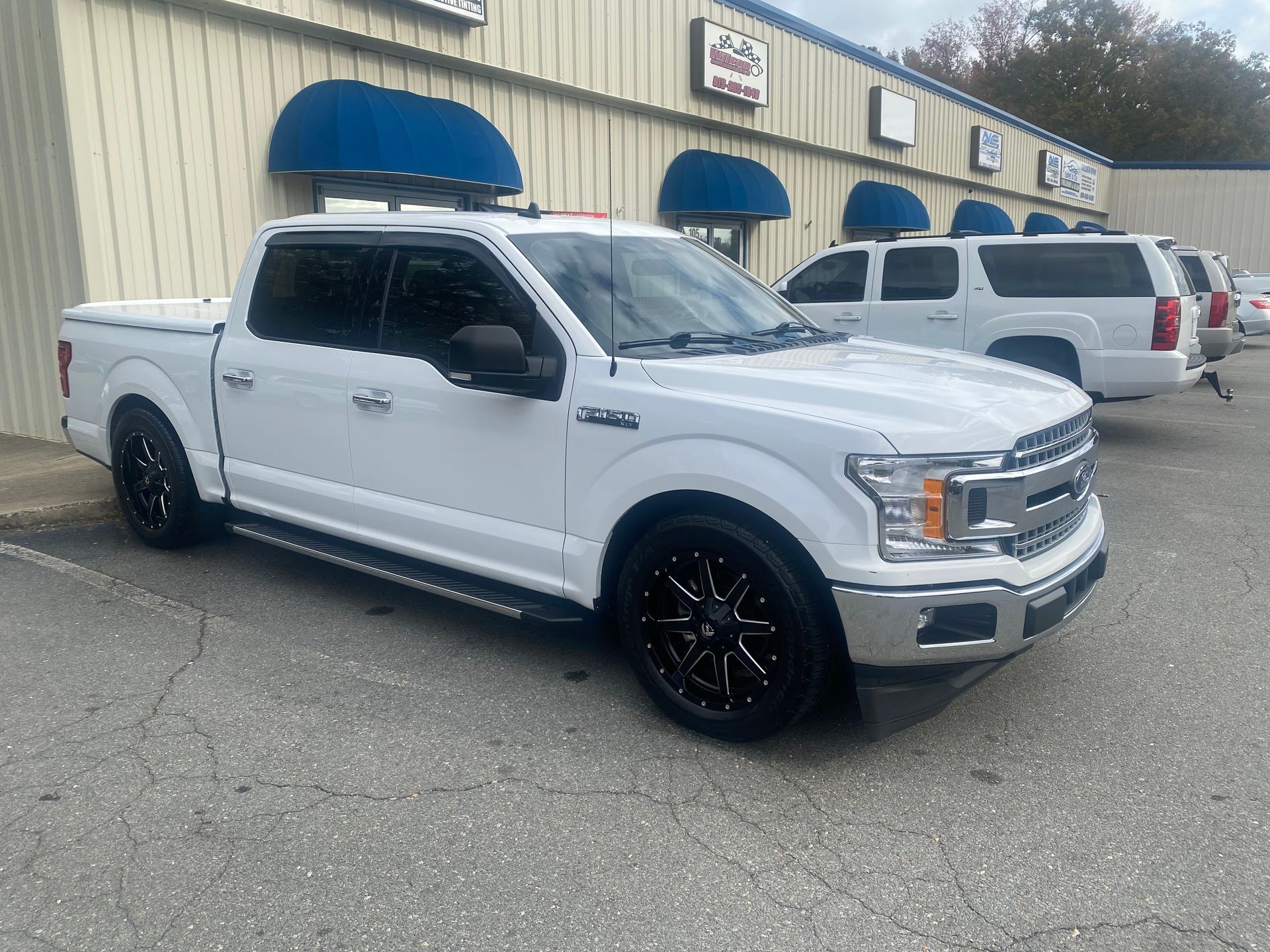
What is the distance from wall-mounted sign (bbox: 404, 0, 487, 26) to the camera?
11008 millimetres

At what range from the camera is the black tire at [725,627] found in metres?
3.50

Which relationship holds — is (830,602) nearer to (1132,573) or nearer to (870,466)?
(870,466)

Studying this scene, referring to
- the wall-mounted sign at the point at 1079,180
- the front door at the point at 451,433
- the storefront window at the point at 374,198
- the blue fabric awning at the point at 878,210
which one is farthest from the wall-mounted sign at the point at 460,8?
the wall-mounted sign at the point at 1079,180

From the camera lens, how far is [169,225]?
9414 mm

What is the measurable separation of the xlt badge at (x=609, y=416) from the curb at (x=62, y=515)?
4.47m

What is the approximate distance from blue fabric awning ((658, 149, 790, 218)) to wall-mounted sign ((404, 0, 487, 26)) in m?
4.56

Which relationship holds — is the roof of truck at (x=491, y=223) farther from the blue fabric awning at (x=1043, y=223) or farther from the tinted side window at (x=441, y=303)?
the blue fabric awning at (x=1043, y=223)

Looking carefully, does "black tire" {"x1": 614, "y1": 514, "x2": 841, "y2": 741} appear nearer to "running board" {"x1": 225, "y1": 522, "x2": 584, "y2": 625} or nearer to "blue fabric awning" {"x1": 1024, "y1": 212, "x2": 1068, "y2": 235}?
"running board" {"x1": 225, "y1": 522, "x2": 584, "y2": 625}

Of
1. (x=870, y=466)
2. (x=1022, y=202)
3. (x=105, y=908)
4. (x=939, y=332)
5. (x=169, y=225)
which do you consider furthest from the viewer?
(x=1022, y=202)

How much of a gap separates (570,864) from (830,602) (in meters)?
1.19

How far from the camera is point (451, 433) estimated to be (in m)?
4.47

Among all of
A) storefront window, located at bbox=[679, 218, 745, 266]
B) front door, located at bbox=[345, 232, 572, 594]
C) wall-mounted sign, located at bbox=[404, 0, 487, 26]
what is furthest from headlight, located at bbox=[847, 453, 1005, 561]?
storefront window, located at bbox=[679, 218, 745, 266]

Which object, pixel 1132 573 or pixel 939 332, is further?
pixel 939 332

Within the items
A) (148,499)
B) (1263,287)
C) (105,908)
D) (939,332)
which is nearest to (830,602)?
(105,908)
